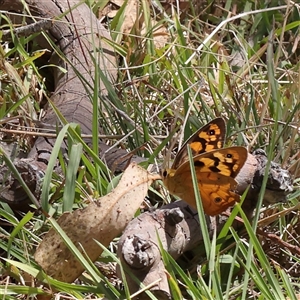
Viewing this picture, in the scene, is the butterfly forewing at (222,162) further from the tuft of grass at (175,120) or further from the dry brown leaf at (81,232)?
the dry brown leaf at (81,232)

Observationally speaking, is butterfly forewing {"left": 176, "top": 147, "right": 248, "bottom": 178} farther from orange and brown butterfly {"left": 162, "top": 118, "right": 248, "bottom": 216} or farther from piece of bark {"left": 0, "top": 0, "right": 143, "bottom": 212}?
piece of bark {"left": 0, "top": 0, "right": 143, "bottom": 212}

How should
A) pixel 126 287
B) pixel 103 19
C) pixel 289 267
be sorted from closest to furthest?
pixel 126 287
pixel 289 267
pixel 103 19

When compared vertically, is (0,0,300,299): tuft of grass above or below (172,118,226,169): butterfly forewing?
below

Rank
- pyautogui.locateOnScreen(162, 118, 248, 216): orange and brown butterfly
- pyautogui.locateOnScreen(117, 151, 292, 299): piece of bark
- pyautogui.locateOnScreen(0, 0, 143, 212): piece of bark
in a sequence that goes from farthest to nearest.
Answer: pyautogui.locateOnScreen(0, 0, 143, 212): piece of bark → pyautogui.locateOnScreen(162, 118, 248, 216): orange and brown butterfly → pyautogui.locateOnScreen(117, 151, 292, 299): piece of bark

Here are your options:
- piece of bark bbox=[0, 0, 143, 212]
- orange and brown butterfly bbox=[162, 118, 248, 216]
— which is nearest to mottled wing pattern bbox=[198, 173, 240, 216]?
orange and brown butterfly bbox=[162, 118, 248, 216]

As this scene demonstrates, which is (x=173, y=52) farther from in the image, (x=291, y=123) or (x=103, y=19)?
(x=291, y=123)

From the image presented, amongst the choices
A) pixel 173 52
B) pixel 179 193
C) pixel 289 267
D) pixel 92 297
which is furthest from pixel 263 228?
pixel 173 52

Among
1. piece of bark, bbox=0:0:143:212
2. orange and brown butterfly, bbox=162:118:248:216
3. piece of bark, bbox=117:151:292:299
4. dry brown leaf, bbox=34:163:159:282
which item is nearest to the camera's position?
piece of bark, bbox=117:151:292:299
